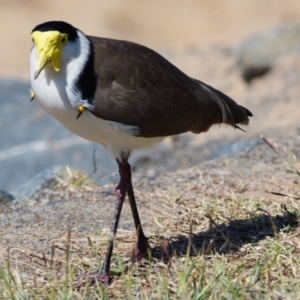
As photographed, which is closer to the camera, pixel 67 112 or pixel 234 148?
pixel 67 112

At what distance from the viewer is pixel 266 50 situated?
12281 mm

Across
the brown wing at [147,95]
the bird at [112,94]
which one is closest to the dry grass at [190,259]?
the bird at [112,94]

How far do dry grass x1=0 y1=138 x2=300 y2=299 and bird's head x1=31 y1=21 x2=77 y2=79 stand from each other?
883 millimetres

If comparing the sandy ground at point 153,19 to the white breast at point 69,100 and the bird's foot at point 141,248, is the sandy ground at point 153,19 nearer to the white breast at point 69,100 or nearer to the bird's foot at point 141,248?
the bird's foot at point 141,248

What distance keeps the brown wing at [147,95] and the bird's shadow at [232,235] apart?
635mm

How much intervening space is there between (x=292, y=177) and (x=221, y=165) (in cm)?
74

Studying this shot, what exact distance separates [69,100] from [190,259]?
112cm

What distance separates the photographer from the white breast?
13.4ft

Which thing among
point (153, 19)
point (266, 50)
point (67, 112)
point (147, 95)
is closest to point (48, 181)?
point (147, 95)

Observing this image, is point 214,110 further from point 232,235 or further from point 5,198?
point 5,198

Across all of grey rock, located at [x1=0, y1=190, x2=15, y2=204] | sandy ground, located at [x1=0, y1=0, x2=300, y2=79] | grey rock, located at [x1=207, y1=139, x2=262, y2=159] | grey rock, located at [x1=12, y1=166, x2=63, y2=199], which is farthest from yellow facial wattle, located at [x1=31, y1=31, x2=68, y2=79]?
sandy ground, located at [x1=0, y1=0, x2=300, y2=79]

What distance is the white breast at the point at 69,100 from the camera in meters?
4.08

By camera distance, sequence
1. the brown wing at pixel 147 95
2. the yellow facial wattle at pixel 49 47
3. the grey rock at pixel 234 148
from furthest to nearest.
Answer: the grey rock at pixel 234 148 < the brown wing at pixel 147 95 < the yellow facial wattle at pixel 49 47

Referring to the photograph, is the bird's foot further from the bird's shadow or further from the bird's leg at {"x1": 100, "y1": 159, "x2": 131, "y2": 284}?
the bird's leg at {"x1": 100, "y1": 159, "x2": 131, "y2": 284}
